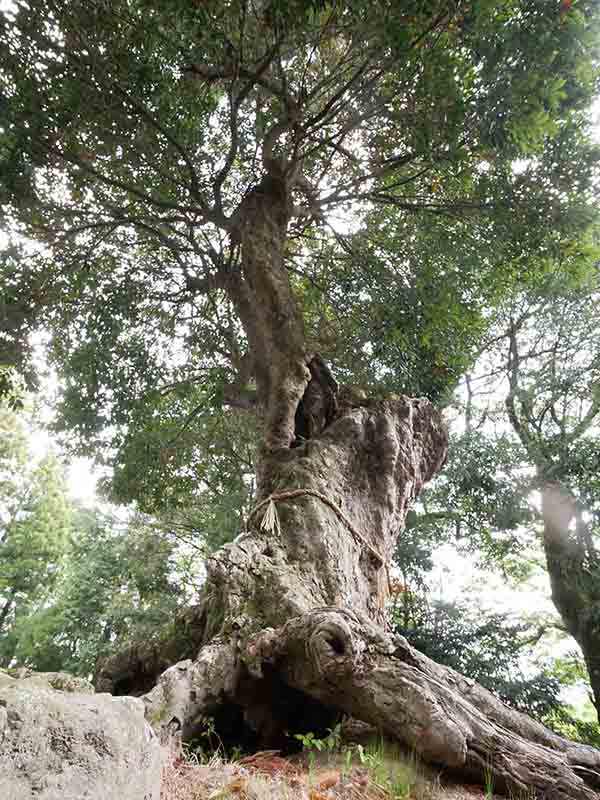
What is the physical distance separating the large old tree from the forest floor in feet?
0.38

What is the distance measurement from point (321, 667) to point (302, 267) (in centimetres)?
Answer: 612

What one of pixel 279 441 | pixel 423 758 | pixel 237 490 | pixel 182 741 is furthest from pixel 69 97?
pixel 237 490

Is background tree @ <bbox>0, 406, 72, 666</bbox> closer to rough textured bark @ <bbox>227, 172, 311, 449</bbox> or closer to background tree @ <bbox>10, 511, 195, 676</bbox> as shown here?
background tree @ <bbox>10, 511, 195, 676</bbox>

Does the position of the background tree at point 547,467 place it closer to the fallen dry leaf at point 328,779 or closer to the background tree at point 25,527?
the fallen dry leaf at point 328,779

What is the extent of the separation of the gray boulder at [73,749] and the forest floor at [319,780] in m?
0.33

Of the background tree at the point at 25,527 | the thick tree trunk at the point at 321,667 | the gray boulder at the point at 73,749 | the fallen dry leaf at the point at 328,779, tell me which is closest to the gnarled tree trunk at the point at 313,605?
the thick tree trunk at the point at 321,667

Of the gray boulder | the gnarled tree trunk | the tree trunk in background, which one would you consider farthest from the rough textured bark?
the tree trunk in background

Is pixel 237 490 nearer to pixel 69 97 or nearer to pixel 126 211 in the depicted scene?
pixel 126 211

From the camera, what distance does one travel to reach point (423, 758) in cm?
194

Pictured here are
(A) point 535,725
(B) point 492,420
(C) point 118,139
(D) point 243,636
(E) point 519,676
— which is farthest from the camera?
(B) point 492,420

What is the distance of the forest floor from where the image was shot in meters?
1.66

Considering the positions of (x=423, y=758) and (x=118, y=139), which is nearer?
(x=423, y=758)

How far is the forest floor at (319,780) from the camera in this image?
1662 millimetres

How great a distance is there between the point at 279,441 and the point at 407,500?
155cm
